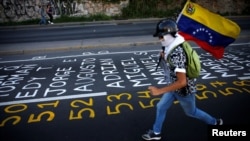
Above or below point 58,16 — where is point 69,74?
below

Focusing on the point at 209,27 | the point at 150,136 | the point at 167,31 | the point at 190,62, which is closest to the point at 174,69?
the point at 190,62

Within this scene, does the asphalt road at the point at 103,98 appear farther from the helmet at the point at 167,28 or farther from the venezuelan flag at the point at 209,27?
the helmet at the point at 167,28

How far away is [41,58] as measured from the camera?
429 inches

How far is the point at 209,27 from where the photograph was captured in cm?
515

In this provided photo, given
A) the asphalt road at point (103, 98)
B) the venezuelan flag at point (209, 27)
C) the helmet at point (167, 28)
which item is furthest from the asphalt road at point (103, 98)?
the helmet at point (167, 28)

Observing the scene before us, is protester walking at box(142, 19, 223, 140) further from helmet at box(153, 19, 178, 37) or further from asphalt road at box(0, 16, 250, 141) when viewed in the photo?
asphalt road at box(0, 16, 250, 141)

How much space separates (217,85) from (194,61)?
3.52 m

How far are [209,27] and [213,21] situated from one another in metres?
0.13

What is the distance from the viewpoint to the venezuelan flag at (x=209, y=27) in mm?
5098

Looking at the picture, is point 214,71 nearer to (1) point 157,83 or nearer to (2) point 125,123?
(1) point 157,83

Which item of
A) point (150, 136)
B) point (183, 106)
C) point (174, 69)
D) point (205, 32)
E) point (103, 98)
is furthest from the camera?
point (103, 98)

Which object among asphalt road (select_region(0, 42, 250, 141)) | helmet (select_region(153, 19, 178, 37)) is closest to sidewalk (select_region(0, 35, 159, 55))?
asphalt road (select_region(0, 42, 250, 141))

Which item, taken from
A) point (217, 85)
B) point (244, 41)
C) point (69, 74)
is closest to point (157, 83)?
point (217, 85)

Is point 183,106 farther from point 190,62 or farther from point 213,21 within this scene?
point 213,21
